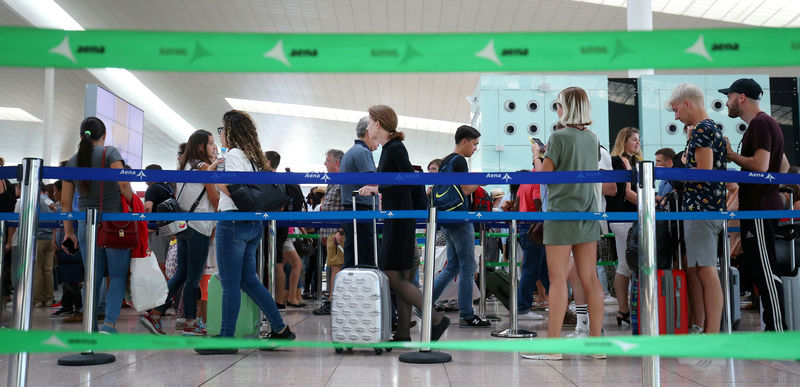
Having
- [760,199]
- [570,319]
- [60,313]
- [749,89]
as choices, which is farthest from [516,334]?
[60,313]

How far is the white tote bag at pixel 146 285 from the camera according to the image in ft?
12.8

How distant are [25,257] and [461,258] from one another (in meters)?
3.08

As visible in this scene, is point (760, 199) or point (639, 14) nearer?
point (760, 199)

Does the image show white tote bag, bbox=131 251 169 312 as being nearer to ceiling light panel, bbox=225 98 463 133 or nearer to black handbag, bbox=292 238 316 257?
black handbag, bbox=292 238 316 257

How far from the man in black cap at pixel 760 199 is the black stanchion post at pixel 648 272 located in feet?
4.88

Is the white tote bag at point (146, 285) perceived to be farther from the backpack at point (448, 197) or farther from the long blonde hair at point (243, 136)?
the backpack at point (448, 197)

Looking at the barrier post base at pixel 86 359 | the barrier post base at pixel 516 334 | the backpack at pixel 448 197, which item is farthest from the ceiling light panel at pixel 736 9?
the barrier post base at pixel 86 359

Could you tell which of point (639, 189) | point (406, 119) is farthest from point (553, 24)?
point (639, 189)

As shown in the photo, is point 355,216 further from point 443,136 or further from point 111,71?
point 443,136

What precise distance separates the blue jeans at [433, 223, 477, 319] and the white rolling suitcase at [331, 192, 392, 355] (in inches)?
51.2

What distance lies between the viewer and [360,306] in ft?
11.5

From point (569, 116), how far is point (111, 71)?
17.7 meters

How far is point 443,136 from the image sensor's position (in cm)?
2686

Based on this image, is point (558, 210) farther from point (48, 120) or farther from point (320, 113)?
point (320, 113)
